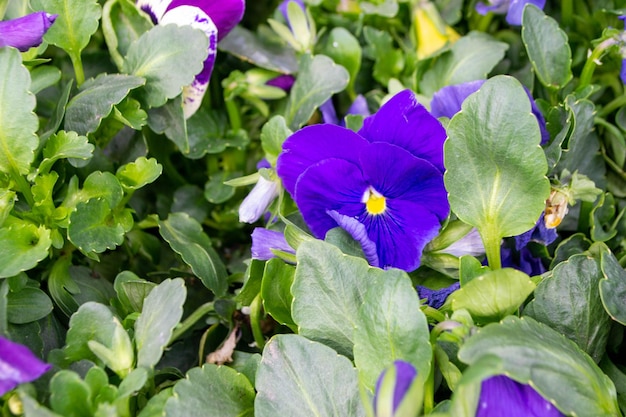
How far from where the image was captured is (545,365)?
0.56m

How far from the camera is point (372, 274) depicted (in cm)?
66

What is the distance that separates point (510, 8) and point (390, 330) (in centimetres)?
56

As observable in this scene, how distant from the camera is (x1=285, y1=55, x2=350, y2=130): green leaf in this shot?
0.93 metres

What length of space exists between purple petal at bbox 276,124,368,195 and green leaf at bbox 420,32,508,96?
0.29 m

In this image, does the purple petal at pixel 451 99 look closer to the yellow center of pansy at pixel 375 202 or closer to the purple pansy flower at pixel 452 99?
the purple pansy flower at pixel 452 99

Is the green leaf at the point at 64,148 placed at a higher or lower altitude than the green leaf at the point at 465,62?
higher

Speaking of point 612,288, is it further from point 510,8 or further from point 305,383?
point 510,8

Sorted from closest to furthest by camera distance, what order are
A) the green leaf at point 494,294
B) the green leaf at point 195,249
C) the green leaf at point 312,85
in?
the green leaf at point 494,294
the green leaf at point 195,249
the green leaf at point 312,85

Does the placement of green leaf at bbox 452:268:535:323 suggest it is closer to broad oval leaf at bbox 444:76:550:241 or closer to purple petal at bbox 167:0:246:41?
broad oval leaf at bbox 444:76:550:241

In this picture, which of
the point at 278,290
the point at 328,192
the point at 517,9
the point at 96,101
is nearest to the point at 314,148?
the point at 328,192

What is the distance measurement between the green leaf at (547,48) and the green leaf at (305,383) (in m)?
0.47

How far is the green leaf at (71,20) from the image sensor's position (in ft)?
2.73

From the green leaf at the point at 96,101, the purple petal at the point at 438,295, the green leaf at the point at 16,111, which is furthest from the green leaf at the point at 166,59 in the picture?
the purple petal at the point at 438,295

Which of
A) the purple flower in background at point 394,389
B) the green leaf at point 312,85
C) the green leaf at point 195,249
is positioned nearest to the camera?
the purple flower in background at point 394,389
